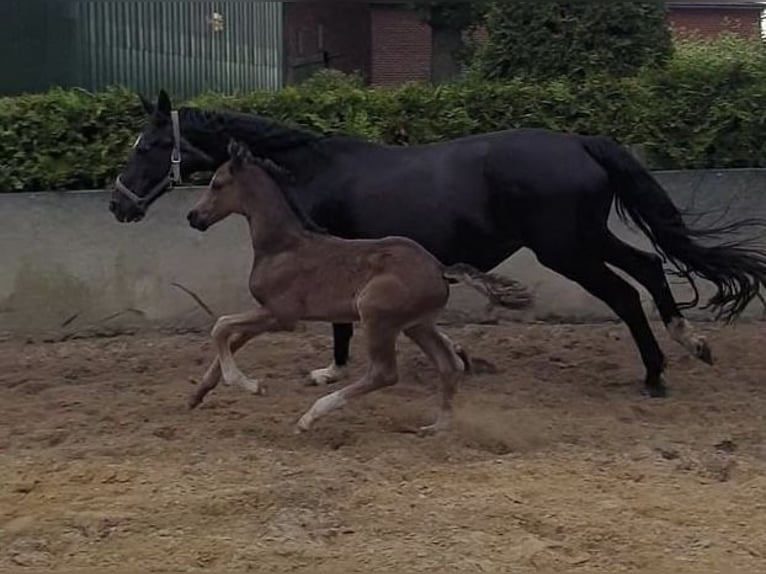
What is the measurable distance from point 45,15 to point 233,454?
842 centimetres

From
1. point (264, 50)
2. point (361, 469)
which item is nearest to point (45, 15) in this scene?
point (264, 50)

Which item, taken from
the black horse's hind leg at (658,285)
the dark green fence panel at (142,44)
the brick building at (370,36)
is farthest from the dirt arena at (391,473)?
the brick building at (370,36)

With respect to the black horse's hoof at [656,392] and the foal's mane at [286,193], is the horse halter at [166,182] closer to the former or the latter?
the foal's mane at [286,193]

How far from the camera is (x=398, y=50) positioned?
24.4 meters

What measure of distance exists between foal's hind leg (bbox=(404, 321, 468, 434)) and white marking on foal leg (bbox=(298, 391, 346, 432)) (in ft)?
1.54

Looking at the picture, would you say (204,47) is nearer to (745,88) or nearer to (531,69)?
(531,69)

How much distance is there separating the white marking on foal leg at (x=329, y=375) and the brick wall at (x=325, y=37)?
33.5ft

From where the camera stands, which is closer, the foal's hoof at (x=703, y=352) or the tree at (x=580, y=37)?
the foal's hoof at (x=703, y=352)

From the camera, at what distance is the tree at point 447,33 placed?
55.1ft

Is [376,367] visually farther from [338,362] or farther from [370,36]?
[370,36]

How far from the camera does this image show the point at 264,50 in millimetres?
16422

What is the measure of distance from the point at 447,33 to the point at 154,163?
10.7m

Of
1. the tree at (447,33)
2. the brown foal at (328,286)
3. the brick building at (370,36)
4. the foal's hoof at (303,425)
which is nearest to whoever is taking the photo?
the brown foal at (328,286)

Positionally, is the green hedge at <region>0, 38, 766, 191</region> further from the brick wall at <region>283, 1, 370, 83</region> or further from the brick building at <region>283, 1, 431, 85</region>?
the brick building at <region>283, 1, 431, 85</region>
